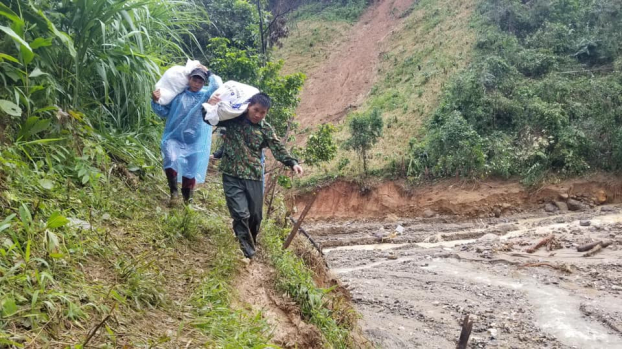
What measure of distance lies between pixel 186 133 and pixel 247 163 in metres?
0.66

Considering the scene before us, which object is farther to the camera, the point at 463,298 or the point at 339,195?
the point at 339,195

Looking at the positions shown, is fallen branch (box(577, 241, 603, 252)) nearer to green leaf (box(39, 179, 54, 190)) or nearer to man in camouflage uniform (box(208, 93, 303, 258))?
man in camouflage uniform (box(208, 93, 303, 258))

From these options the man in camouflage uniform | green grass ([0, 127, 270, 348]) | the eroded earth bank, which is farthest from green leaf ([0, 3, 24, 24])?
the eroded earth bank

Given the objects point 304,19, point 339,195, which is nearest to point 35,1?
point 339,195

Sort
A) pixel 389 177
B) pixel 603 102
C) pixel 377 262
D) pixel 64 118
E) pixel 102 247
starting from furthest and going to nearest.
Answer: pixel 389 177, pixel 603 102, pixel 377 262, pixel 64 118, pixel 102 247

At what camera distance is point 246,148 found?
11.9 feet

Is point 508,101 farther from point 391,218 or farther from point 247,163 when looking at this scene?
point 247,163

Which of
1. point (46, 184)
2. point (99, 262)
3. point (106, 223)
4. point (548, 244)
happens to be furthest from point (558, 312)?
point (46, 184)

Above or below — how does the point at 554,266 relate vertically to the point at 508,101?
below

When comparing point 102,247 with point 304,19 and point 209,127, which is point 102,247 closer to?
point 209,127

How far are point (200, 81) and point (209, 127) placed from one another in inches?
16.7

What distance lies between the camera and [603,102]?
14352 millimetres

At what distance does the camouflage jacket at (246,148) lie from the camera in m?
3.58

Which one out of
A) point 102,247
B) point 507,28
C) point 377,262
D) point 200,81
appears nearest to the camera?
point 102,247
